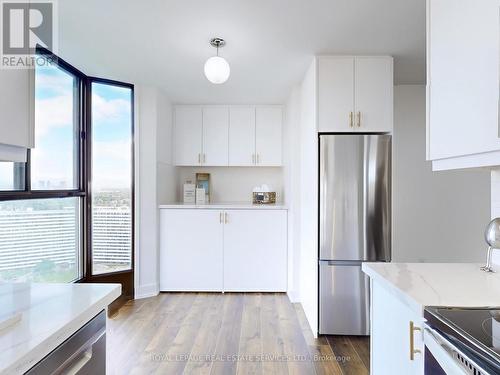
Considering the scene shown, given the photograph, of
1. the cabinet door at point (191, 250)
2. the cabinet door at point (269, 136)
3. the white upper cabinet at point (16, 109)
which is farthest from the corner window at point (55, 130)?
the cabinet door at point (269, 136)

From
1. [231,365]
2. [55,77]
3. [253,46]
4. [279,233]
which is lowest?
[231,365]

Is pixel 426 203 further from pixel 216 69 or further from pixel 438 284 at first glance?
pixel 216 69

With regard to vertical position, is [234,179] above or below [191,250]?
above

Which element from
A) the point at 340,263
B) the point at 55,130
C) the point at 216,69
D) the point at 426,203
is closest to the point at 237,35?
the point at 216,69

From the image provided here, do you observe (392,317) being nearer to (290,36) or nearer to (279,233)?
(290,36)

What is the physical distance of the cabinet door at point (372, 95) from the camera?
2.52 metres

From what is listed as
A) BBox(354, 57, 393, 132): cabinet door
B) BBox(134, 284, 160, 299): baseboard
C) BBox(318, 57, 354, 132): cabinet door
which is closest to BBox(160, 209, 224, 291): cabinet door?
BBox(134, 284, 160, 299): baseboard

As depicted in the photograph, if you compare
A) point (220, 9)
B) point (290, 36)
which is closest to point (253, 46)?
point (290, 36)

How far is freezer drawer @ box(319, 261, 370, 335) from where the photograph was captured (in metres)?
2.52

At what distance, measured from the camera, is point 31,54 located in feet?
3.34

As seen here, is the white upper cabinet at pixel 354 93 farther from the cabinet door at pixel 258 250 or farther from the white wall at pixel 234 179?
the white wall at pixel 234 179

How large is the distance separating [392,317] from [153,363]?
173 cm

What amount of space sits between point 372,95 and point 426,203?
1514 millimetres

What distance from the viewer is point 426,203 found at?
10.7 feet
